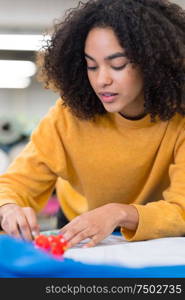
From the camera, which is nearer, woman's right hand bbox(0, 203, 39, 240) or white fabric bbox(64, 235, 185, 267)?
white fabric bbox(64, 235, 185, 267)

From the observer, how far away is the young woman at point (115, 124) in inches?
39.6

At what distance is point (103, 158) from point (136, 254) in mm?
403

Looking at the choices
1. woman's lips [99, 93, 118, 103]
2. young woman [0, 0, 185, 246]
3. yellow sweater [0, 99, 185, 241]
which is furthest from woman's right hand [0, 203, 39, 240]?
woman's lips [99, 93, 118, 103]

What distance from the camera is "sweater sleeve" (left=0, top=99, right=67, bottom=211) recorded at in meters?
1.16

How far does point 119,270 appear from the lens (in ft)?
2.33

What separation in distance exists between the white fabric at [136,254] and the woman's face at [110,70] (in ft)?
1.07

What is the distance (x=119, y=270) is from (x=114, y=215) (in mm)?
221

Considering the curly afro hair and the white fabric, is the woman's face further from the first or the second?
the white fabric

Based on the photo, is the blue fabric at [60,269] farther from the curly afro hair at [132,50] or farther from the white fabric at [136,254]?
the curly afro hair at [132,50]

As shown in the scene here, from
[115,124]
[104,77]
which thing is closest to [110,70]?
[104,77]

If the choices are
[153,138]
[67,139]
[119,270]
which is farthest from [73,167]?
[119,270]

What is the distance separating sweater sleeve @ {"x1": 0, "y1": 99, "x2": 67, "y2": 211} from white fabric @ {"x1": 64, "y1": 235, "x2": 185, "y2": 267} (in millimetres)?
297

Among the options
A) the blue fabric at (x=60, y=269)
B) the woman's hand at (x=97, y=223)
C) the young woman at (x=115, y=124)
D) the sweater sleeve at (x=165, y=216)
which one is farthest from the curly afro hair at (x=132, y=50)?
the blue fabric at (x=60, y=269)

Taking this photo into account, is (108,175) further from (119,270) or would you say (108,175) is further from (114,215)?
(119,270)
